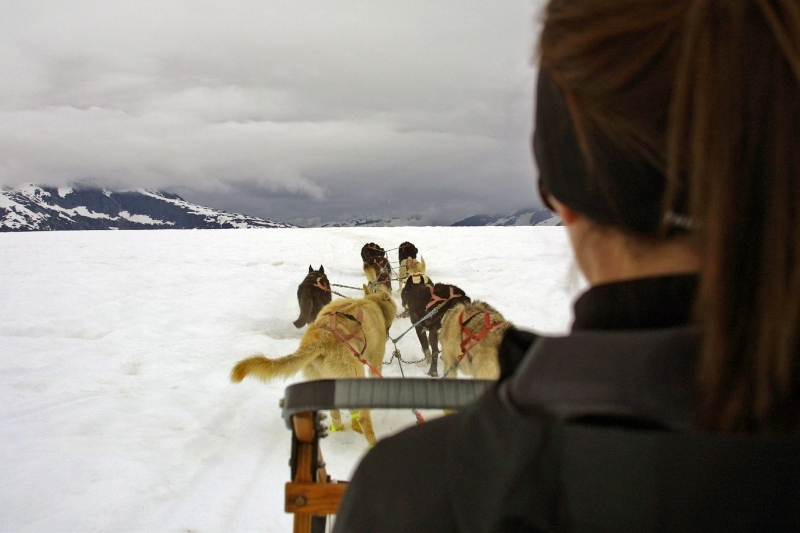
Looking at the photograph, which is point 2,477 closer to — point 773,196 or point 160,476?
point 160,476

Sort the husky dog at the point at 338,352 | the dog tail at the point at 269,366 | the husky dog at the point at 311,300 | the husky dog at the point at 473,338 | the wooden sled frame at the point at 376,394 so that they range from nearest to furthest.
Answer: the wooden sled frame at the point at 376,394 < the dog tail at the point at 269,366 < the husky dog at the point at 338,352 < the husky dog at the point at 473,338 < the husky dog at the point at 311,300

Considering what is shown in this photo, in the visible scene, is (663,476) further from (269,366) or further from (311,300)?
(311,300)

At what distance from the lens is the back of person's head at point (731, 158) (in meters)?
0.45

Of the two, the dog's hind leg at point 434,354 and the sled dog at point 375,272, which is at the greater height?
the sled dog at point 375,272

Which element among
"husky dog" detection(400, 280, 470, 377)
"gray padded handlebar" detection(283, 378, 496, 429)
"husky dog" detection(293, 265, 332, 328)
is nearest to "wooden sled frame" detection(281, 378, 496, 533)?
"gray padded handlebar" detection(283, 378, 496, 429)

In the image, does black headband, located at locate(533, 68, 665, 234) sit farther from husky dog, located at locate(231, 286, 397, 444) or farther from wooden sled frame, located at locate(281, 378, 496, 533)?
husky dog, located at locate(231, 286, 397, 444)

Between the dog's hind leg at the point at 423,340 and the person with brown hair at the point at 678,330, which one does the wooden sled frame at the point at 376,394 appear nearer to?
the person with brown hair at the point at 678,330

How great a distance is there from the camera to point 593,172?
57cm

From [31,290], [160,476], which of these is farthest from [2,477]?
[31,290]

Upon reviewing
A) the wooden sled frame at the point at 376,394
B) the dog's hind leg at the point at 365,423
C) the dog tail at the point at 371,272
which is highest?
the wooden sled frame at the point at 376,394

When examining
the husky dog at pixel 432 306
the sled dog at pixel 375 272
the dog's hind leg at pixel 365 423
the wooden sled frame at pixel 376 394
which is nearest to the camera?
the wooden sled frame at pixel 376 394

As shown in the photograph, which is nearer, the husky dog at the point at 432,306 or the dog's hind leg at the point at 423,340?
the husky dog at the point at 432,306

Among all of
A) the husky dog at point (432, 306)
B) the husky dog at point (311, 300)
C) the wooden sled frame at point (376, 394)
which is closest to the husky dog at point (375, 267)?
the husky dog at point (311, 300)

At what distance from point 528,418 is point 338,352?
3.17 meters
